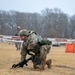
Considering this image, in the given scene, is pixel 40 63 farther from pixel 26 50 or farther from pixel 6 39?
pixel 6 39

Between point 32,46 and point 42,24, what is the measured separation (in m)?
78.9

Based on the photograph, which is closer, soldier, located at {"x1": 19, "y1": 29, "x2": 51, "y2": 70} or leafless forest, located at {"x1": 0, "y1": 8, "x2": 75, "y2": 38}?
soldier, located at {"x1": 19, "y1": 29, "x2": 51, "y2": 70}

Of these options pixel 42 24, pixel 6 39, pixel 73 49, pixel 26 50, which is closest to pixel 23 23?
pixel 42 24

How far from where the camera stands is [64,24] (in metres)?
88.5

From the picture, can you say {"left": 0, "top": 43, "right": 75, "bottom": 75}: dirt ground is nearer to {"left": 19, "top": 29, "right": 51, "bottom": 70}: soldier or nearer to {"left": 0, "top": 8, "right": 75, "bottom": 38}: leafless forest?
{"left": 19, "top": 29, "right": 51, "bottom": 70}: soldier

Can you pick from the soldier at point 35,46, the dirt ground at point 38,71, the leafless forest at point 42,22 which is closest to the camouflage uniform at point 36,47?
the soldier at point 35,46

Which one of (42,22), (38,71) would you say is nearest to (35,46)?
(38,71)

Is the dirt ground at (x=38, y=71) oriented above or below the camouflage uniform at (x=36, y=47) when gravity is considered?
below

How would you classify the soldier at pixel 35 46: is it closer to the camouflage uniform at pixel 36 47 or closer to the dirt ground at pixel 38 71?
the camouflage uniform at pixel 36 47

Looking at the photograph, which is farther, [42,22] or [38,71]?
[42,22]

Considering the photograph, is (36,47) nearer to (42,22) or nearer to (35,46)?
(35,46)

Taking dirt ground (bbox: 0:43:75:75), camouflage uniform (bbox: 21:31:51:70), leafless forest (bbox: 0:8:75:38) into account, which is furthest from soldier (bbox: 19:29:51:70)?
leafless forest (bbox: 0:8:75:38)

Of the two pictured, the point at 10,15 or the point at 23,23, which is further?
the point at 10,15

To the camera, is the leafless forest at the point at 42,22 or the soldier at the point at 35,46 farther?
the leafless forest at the point at 42,22
